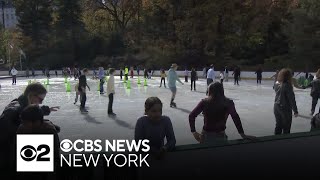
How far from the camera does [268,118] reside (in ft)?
38.3

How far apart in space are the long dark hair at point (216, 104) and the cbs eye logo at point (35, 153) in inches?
68.8

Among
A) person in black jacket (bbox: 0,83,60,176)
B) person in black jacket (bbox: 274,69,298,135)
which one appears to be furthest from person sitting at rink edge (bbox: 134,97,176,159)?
person in black jacket (bbox: 274,69,298,135)

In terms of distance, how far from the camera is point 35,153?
3645 millimetres

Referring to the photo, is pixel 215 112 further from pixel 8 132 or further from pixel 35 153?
pixel 8 132

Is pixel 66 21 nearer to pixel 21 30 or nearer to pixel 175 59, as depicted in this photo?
pixel 21 30

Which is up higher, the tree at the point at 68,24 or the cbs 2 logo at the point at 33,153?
the tree at the point at 68,24

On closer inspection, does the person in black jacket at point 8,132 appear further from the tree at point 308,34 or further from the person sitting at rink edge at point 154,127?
the tree at point 308,34

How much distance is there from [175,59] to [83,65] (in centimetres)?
1866

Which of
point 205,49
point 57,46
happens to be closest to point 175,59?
point 205,49

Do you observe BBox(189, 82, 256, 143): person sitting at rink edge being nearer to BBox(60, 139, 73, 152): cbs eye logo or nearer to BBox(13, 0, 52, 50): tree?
BBox(60, 139, 73, 152): cbs eye logo

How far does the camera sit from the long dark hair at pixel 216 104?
4.53 m

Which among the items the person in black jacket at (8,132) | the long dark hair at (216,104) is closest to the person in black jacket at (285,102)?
the long dark hair at (216,104)

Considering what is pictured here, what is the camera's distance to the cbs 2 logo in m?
3.57

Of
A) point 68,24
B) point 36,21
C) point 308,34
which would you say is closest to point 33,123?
point 308,34
